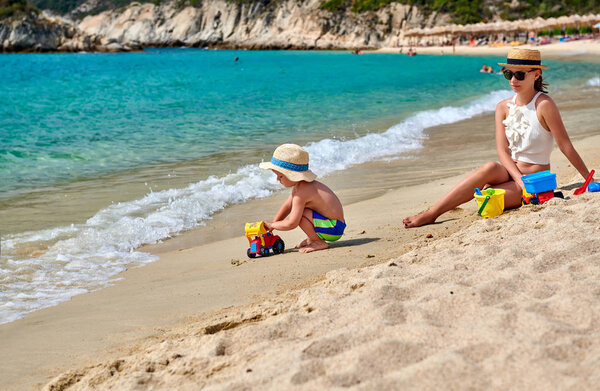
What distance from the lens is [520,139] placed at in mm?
5359

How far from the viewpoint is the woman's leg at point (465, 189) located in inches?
211

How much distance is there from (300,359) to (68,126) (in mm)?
15745

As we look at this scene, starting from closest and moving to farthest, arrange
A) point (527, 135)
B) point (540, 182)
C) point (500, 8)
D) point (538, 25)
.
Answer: point (540, 182) → point (527, 135) → point (538, 25) → point (500, 8)

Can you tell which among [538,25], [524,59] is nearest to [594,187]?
[524,59]

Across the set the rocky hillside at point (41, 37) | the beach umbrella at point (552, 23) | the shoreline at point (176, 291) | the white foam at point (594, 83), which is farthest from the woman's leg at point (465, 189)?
the rocky hillside at point (41, 37)

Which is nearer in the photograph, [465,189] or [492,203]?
[492,203]

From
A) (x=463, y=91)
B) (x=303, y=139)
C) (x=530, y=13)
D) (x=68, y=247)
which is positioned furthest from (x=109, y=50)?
(x=68, y=247)

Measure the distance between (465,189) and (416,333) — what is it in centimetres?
302

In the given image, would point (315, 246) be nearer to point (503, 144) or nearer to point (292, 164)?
point (292, 164)

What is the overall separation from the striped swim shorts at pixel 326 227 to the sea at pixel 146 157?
1490mm

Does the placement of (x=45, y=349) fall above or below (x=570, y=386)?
below

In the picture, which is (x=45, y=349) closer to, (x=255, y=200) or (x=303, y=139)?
(x=255, y=200)

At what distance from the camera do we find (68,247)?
5.57m

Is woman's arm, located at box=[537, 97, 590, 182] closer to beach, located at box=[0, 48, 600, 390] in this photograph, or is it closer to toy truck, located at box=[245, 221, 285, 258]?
beach, located at box=[0, 48, 600, 390]
